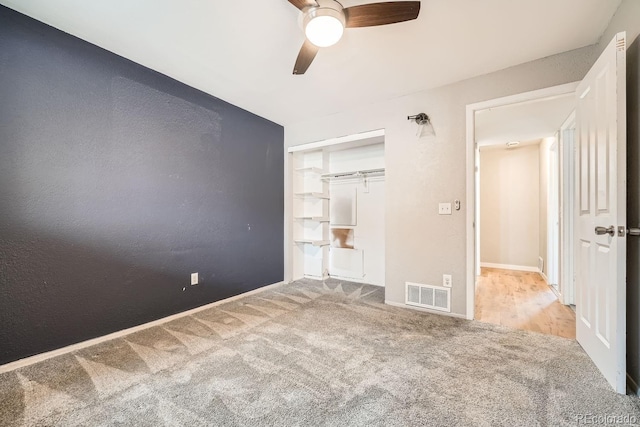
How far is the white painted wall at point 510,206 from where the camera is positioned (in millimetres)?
5070

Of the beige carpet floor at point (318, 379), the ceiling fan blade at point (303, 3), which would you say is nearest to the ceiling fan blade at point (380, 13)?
the ceiling fan blade at point (303, 3)

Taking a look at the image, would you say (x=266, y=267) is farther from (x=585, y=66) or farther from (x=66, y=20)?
Answer: (x=585, y=66)

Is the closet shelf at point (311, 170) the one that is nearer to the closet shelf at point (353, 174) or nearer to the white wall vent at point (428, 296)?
the closet shelf at point (353, 174)

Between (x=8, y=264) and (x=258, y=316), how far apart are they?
1877 millimetres

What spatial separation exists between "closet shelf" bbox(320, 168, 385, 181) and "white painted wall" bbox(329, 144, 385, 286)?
3.0 inches

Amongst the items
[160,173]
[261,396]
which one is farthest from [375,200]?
[261,396]

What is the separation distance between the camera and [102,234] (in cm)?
221

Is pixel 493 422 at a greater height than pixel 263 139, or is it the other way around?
pixel 263 139

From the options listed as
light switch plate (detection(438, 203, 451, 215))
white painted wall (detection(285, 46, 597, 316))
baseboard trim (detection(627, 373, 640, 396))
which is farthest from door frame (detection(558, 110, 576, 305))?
baseboard trim (detection(627, 373, 640, 396))

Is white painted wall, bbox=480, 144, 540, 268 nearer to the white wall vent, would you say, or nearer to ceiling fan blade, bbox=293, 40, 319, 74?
the white wall vent

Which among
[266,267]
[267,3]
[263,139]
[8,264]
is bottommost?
[266,267]

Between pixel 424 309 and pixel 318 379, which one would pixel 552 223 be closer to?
pixel 424 309

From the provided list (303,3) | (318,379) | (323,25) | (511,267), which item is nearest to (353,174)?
(323,25)

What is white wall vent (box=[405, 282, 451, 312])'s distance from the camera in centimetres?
277
